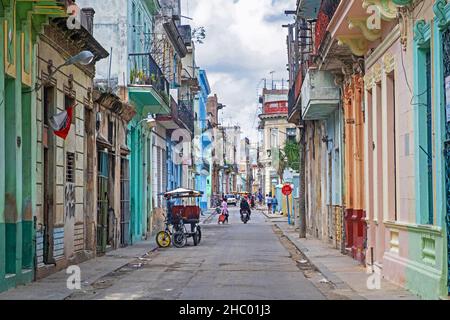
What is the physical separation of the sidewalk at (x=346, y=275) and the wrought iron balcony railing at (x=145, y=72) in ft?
24.0

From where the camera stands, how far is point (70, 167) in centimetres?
1975

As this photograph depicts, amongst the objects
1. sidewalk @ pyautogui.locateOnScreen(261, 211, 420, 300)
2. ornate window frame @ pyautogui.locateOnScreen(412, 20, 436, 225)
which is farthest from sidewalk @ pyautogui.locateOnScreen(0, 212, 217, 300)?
ornate window frame @ pyautogui.locateOnScreen(412, 20, 436, 225)

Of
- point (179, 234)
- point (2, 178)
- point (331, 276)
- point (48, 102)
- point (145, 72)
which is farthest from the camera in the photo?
point (145, 72)

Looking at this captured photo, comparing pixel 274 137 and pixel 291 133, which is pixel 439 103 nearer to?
pixel 291 133

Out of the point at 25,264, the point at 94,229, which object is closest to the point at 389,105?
the point at 25,264

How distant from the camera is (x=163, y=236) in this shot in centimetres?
2648

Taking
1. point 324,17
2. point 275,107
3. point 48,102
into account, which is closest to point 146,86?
point 324,17

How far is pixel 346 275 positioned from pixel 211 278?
105 inches

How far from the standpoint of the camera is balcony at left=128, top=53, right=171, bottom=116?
27672 millimetres

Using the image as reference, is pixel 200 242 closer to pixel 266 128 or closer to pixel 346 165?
pixel 346 165

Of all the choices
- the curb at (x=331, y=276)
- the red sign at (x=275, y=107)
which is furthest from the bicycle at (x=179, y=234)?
the red sign at (x=275, y=107)

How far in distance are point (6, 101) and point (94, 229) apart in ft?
25.0
